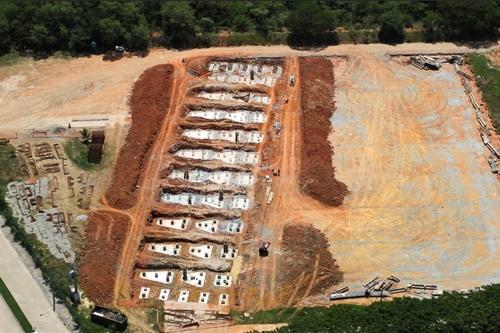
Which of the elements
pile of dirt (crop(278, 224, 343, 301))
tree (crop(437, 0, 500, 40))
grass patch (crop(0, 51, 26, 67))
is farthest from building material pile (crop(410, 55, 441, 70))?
grass patch (crop(0, 51, 26, 67))

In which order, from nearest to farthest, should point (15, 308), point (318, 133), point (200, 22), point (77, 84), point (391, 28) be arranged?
point (15, 308) → point (318, 133) → point (77, 84) → point (391, 28) → point (200, 22)

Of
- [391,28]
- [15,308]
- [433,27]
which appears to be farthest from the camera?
[433,27]

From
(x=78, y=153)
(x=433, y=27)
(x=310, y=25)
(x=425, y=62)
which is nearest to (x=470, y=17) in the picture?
(x=433, y=27)

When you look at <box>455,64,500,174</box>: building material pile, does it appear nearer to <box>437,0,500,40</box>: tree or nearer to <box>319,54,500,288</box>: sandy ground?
<box>319,54,500,288</box>: sandy ground

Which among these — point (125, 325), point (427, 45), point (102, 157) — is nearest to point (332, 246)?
point (125, 325)

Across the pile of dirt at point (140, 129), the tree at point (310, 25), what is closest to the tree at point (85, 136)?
the pile of dirt at point (140, 129)

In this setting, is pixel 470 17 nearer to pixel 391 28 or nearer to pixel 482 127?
pixel 391 28

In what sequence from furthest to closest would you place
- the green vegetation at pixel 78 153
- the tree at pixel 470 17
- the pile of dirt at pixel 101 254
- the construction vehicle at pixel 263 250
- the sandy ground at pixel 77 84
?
the tree at pixel 470 17 < the sandy ground at pixel 77 84 < the green vegetation at pixel 78 153 < the construction vehicle at pixel 263 250 < the pile of dirt at pixel 101 254

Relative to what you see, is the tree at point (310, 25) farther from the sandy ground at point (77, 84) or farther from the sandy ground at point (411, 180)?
the sandy ground at point (411, 180)
